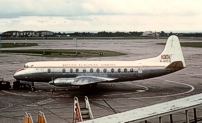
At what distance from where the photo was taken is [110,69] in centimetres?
3341

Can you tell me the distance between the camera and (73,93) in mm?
34031

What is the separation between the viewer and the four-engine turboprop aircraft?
32.9m

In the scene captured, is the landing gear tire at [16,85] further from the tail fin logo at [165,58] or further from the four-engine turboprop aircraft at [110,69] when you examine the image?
the tail fin logo at [165,58]

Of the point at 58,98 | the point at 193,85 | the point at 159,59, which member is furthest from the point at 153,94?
the point at 58,98

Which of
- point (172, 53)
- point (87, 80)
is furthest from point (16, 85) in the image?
point (172, 53)

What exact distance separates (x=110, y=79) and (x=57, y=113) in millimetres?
9438

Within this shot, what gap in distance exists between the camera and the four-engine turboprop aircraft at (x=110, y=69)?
32.9m

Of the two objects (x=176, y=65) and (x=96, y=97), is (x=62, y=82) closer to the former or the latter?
(x=96, y=97)

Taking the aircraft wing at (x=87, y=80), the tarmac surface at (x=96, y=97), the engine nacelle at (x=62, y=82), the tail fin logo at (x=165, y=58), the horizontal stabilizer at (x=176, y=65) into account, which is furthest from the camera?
the tail fin logo at (x=165, y=58)

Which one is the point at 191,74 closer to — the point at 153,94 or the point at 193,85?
the point at 193,85

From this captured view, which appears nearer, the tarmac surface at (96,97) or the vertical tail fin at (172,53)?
the tarmac surface at (96,97)

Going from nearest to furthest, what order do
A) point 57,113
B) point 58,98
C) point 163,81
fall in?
1. point 57,113
2. point 58,98
3. point 163,81

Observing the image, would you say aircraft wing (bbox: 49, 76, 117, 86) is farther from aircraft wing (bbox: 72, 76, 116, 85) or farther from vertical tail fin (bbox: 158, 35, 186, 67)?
vertical tail fin (bbox: 158, 35, 186, 67)

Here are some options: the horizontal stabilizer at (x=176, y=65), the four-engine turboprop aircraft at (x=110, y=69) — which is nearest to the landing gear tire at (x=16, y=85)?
the four-engine turboprop aircraft at (x=110, y=69)
